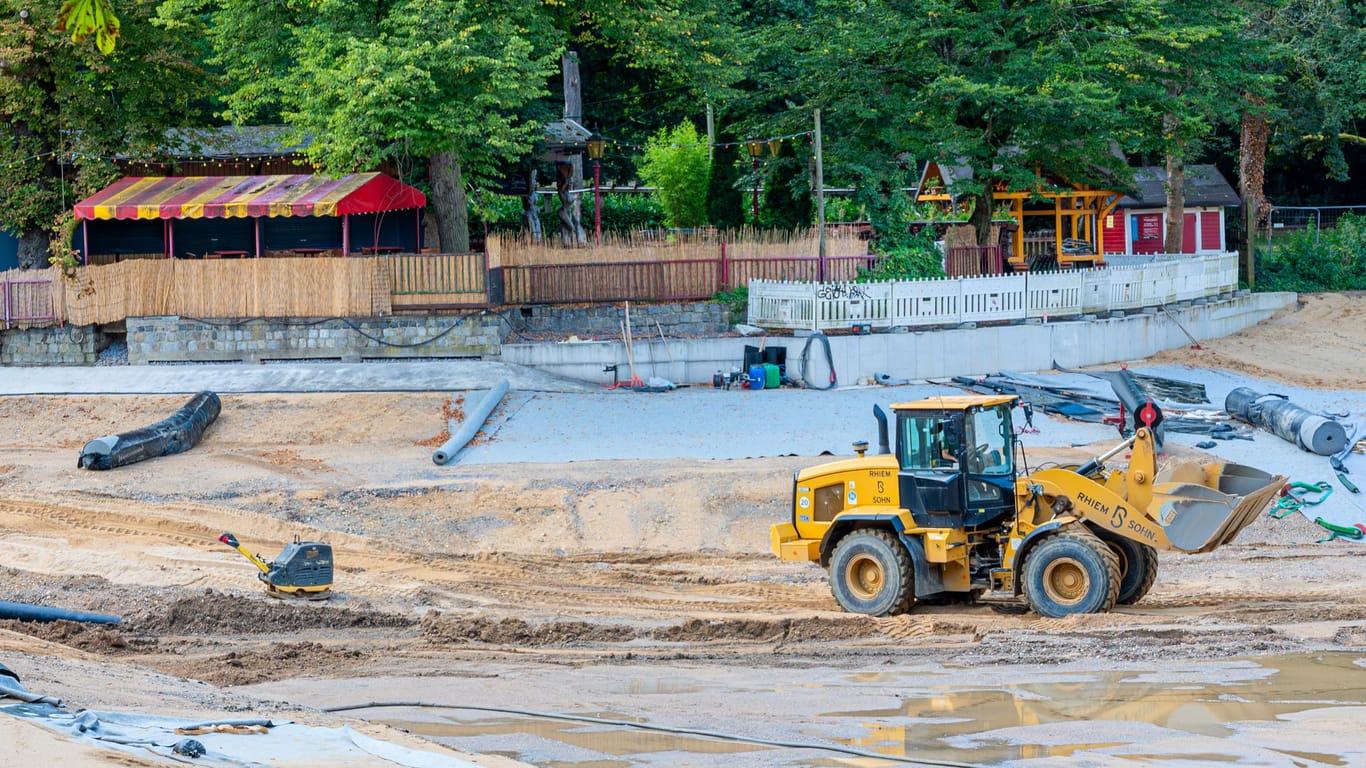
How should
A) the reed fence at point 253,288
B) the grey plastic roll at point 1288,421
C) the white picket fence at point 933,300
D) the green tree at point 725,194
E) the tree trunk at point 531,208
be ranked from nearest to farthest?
the grey plastic roll at point 1288,421 → the white picket fence at point 933,300 → the reed fence at point 253,288 → the tree trunk at point 531,208 → the green tree at point 725,194

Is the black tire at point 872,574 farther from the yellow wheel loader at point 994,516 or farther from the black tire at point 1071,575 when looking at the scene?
the black tire at point 1071,575

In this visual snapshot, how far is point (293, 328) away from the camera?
30.1 m

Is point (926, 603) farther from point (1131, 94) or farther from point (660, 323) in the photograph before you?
point (1131, 94)

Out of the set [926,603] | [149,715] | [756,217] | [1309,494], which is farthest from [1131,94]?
[149,715]

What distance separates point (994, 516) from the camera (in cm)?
1526

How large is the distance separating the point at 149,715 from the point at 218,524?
11.4 meters

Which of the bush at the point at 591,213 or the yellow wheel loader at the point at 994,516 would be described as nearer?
the yellow wheel loader at the point at 994,516

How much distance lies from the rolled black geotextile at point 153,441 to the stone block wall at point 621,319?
23.0 feet

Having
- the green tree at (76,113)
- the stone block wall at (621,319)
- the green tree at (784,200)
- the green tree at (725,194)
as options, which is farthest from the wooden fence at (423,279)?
the green tree at (725,194)

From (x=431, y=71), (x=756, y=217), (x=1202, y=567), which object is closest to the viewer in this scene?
(x=1202, y=567)

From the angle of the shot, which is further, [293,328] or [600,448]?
[293,328]

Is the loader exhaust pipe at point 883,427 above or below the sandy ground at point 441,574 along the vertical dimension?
above

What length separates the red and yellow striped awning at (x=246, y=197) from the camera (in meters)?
31.0

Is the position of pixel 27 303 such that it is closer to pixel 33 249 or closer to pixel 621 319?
pixel 33 249
